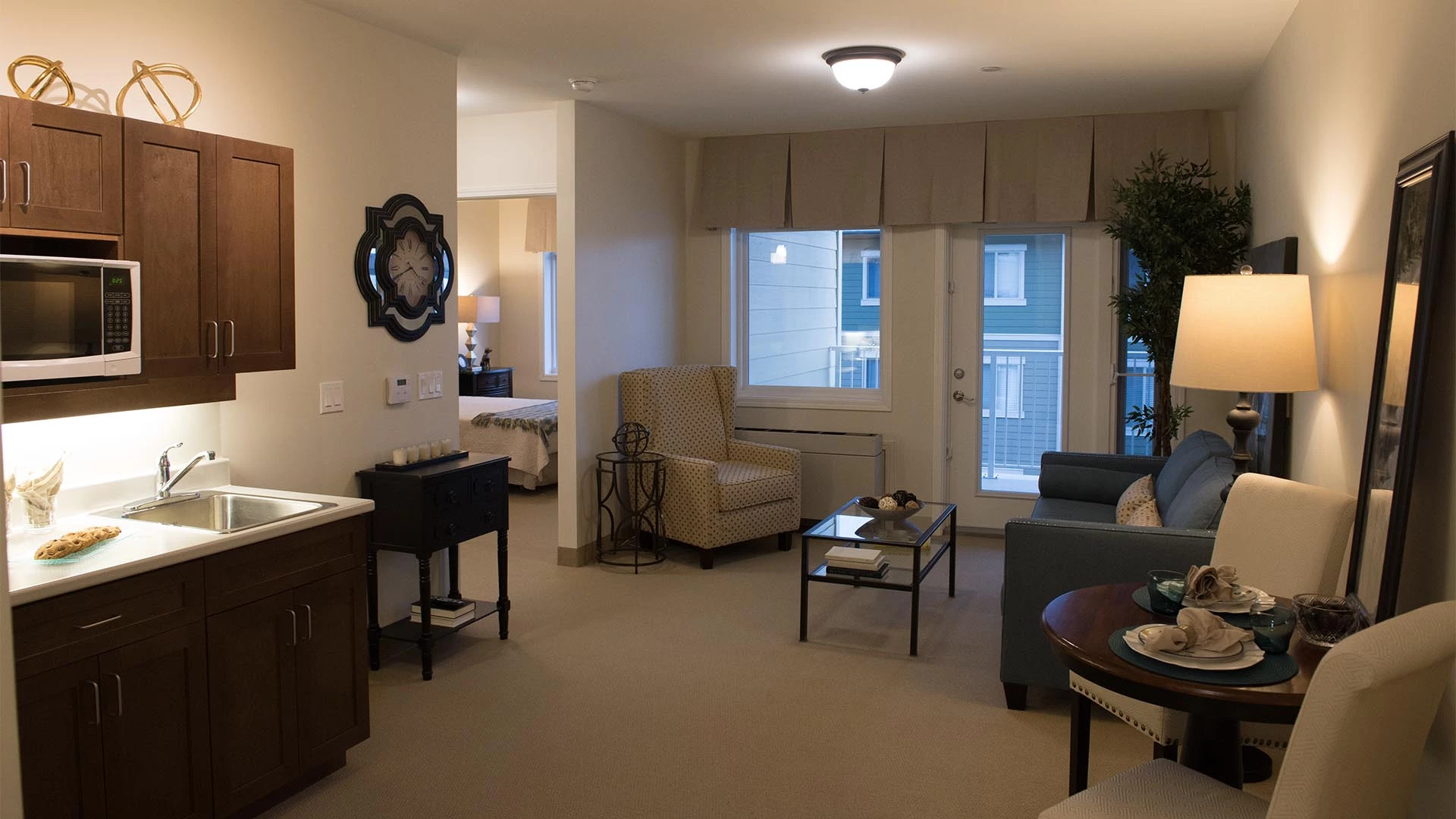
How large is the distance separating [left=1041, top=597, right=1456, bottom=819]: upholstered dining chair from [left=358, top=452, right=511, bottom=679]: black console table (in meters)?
3.04

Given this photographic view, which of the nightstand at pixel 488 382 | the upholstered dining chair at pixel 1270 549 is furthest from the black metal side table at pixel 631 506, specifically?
the nightstand at pixel 488 382

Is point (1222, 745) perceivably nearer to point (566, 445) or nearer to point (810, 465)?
point (566, 445)

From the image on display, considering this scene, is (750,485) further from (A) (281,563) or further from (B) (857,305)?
(A) (281,563)

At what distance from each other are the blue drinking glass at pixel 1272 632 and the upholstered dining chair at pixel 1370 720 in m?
0.36

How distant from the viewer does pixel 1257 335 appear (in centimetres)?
288

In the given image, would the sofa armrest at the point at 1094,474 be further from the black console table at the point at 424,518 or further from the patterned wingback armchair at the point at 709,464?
the black console table at the point at 424,518

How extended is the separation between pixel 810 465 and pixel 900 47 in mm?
2894

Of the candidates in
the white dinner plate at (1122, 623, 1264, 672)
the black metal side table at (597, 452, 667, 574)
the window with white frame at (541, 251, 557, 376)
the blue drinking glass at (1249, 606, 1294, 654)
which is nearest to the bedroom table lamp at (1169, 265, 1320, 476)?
the blue drinking glass at (1249, 606, 1294, 654)

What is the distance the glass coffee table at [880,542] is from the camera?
4246 millimetres

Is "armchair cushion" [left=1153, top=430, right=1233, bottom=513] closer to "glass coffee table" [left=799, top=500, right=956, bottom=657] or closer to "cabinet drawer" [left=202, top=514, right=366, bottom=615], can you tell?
"glass coffee table" [left=799, top=500, right=956, bottom=657]

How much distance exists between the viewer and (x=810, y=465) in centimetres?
662

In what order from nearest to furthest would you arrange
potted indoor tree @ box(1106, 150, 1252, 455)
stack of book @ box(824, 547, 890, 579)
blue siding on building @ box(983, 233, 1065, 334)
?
stack of book @ box(824, 547, 890, 579) < potted indoor tree @ box(1106, 150, 1252, 455) < blue siding on building @ box(983, 233, 1065, 334)

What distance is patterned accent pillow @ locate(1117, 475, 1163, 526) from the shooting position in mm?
3930

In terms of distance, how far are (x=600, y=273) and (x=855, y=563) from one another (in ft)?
7.71
